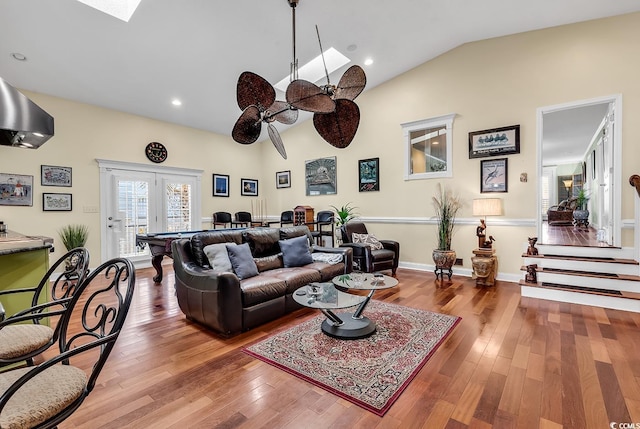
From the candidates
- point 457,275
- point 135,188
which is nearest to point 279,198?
point 135,188

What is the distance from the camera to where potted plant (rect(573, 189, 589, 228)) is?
877 centimetres

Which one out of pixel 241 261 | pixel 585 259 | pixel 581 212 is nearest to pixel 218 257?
pixel 241 261

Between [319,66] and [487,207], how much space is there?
3670 millimetres

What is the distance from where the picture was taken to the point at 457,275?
17.1 ft

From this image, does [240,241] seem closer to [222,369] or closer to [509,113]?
[222,369]

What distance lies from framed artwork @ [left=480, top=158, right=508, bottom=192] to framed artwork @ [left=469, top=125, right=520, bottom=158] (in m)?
0.14

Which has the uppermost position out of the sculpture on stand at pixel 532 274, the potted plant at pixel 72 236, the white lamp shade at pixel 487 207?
the white lamp shade at pixel 487 207

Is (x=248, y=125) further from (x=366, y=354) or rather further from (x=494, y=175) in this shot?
(x=494, y=175)

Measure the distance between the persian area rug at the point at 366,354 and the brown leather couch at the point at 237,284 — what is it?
34 centimetres

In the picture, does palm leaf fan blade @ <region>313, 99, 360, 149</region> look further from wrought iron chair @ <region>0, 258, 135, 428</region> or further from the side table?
the side table

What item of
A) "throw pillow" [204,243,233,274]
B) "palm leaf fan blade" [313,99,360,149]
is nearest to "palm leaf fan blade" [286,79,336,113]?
"palm leaf fan blade" [313,99,360,149]

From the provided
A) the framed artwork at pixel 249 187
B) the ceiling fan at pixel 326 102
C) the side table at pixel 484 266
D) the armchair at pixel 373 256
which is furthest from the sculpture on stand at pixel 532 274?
the framed artwork at pixel 249 187

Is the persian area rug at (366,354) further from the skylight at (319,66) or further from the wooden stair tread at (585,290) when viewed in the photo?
the skylight at (319,66)

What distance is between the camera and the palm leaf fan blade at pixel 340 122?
99.6 inches
